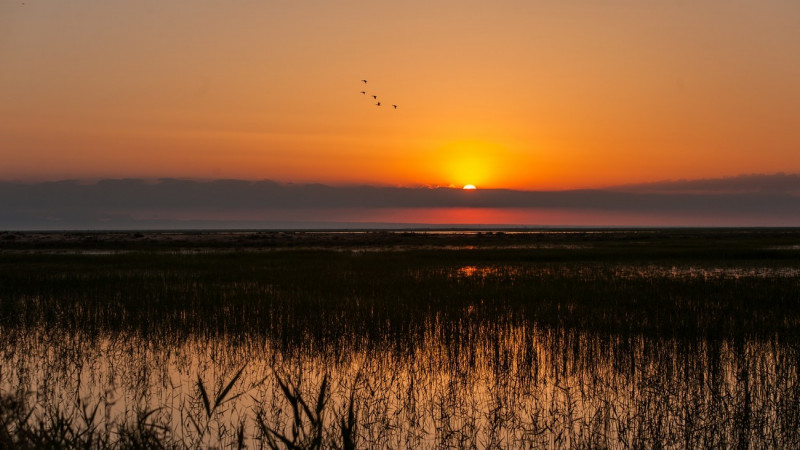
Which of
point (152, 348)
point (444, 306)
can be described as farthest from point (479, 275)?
point (152, 348)

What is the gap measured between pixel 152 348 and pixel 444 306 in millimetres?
8127

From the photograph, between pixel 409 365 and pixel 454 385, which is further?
pixel 409 365

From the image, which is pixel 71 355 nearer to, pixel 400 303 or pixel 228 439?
pixel 228 439

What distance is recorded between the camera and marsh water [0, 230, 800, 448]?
723 cm

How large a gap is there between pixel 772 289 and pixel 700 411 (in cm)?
1470

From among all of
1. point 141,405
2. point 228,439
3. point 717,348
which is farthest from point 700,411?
point 141,405

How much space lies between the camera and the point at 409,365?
10.5 m

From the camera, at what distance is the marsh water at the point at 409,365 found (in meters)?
7.23

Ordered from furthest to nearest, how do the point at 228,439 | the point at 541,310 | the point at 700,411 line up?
the point at 541,310
the point at 700,411
the point at 228,439

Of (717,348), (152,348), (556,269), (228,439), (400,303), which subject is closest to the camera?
(228,439)

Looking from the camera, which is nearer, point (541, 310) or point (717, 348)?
point (717, 348)

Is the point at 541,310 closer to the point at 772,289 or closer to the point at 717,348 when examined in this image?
the point at 717,348

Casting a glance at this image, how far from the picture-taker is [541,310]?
51.9ft

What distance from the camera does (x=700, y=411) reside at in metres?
7.82
